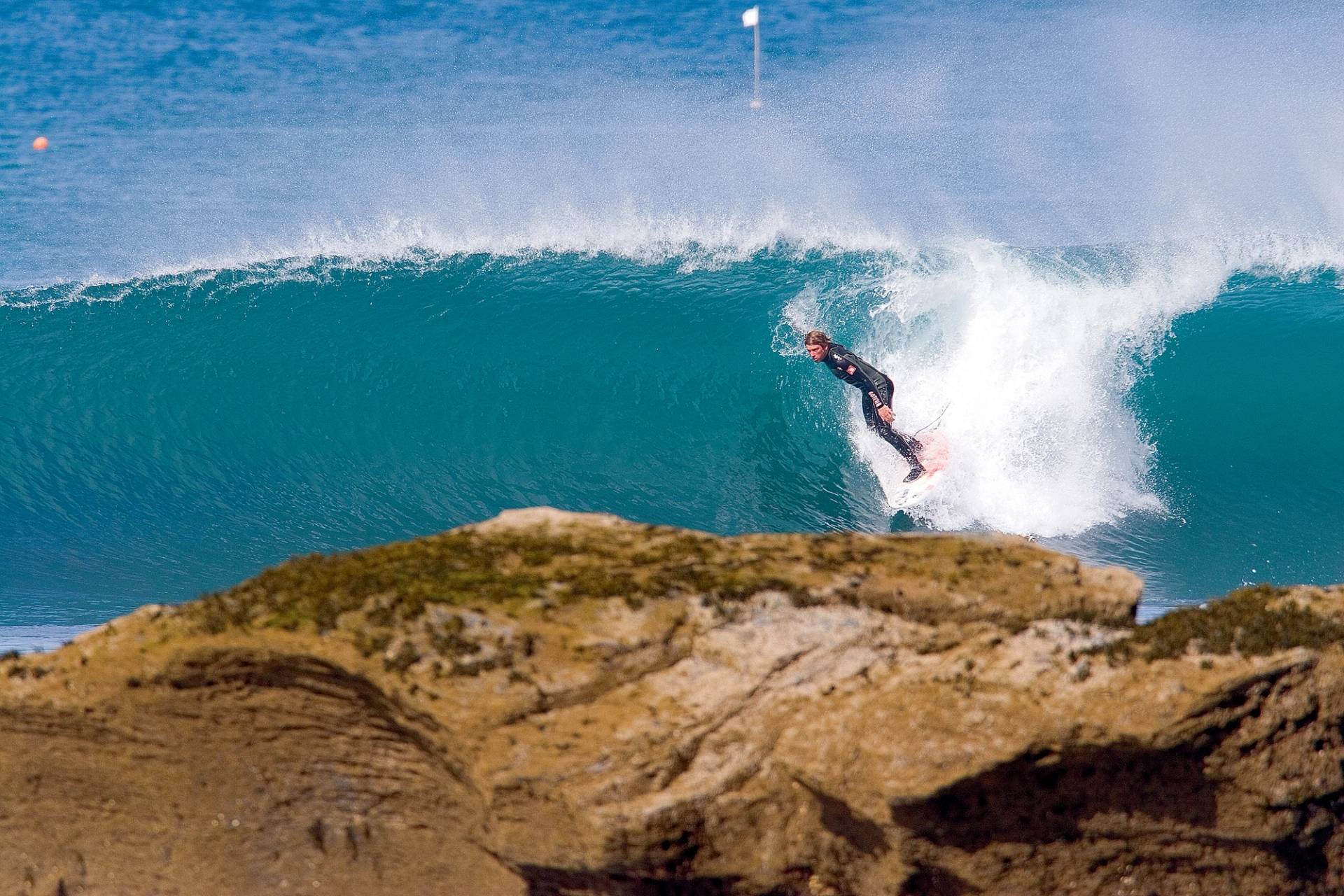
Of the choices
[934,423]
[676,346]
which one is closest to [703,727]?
[934,423]

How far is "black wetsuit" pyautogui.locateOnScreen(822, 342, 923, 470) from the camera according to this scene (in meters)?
12.4

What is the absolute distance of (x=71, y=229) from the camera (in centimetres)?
2428

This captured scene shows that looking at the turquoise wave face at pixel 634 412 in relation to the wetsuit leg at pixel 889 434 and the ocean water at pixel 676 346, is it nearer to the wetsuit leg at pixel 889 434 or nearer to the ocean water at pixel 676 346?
the ocean water at pixel 676 346

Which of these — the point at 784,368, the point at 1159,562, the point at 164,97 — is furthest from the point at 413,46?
the point at 1159,562

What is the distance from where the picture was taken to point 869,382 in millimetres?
12391

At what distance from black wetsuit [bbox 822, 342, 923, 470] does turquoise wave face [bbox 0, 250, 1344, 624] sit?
0.76 metres

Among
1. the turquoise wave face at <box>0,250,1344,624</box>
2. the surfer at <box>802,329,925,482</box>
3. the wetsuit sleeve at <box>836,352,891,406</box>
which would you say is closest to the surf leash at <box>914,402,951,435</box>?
the turquoise wave face at <box>0,250,1344,624</box>

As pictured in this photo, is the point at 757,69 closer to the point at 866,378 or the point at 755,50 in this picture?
the point at 755,50

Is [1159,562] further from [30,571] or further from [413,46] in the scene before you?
[413,46]

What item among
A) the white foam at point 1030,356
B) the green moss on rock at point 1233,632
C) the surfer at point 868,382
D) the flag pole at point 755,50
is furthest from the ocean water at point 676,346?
the green moss on rock at point 1233,632

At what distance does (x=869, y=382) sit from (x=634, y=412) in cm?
309

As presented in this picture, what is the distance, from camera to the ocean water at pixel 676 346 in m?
12.6

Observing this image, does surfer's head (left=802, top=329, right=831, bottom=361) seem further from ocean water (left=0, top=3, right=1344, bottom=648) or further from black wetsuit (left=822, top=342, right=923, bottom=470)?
ocean water (left=0, top=3, right=1344, bottom=648)

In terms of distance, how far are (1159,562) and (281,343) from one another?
1053cm
